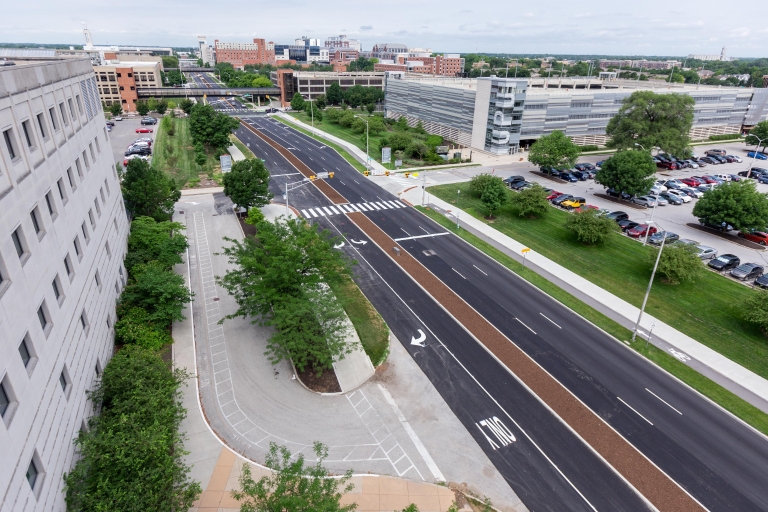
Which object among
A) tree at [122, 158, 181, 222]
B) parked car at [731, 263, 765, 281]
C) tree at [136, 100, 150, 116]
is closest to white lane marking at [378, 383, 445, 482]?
tree at [122, 158, 181, 222]

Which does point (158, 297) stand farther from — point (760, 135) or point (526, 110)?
point (760, 135)

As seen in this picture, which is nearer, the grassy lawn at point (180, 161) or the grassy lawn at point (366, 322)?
the grassy lawn at point (366, 322)

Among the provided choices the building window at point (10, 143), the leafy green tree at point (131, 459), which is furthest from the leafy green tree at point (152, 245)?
the building window at point (10, 143)

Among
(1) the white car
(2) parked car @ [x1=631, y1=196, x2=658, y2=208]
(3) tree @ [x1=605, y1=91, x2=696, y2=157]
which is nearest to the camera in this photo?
(2) parked car @ [x1=631, y1=196, x2=658, y2=208]

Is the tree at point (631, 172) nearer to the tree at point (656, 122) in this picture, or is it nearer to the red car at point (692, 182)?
the red car at point (692, 182)

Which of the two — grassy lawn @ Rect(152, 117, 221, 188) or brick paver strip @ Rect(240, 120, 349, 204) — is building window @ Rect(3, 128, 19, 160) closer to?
brick paver strip @ Rect(240, 120, 349, 204)

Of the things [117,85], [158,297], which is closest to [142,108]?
[117,85]

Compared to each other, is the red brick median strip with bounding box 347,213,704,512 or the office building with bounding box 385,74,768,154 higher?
the office building with bounding box 385,74,768,154
